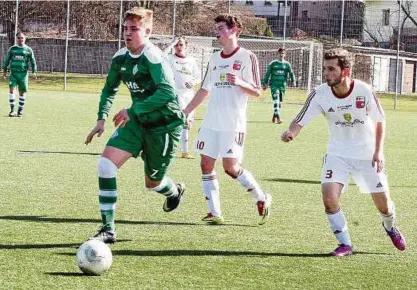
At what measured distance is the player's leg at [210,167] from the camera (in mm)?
9000

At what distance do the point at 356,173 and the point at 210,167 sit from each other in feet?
6.27

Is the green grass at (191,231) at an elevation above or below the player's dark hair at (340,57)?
below

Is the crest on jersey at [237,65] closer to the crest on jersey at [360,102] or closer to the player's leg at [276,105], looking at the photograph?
the crest on jersey at [360,102]

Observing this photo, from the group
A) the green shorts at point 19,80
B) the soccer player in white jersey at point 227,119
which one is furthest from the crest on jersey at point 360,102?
the green shorts at point 19,80

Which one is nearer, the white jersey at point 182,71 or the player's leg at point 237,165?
the player's leg at point 237,165

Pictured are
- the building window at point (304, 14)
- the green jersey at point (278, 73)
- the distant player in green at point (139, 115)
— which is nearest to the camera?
the distant player in green at point (139, 115)

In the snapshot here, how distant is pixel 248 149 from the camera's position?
17750 millimetres

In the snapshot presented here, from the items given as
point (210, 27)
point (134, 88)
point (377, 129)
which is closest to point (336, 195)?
point (377, 129)

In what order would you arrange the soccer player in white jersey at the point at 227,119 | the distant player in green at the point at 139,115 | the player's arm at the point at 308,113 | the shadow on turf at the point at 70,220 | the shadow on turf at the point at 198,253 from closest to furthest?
the shadow on turf at the point at 198,253, the distant player in green at the point at 139,115, the player's arm at the point at 308,113, the shadow on turf at the point at 70,220, the soccer player in white jersey at the point at 227,119

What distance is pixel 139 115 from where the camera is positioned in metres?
7.55

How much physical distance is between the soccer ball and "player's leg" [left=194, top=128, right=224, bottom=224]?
2599mm

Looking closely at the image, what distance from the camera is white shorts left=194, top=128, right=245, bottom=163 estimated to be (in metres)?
9.00

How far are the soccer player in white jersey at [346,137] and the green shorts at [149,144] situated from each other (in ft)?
3.30

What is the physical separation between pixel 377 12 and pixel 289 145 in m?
26.9
